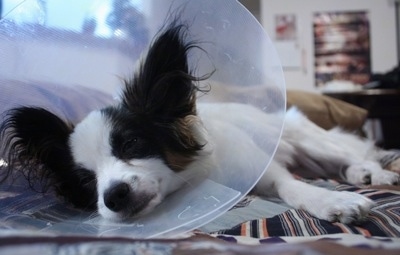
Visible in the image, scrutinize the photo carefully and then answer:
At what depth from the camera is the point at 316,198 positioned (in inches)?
47.9

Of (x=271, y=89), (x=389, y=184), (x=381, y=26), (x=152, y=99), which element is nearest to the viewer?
(x=271, y=89)

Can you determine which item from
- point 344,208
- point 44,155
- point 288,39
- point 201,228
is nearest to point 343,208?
point 344,208

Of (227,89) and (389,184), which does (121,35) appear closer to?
(227,89)

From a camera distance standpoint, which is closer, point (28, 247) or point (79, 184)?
point (28, 247)

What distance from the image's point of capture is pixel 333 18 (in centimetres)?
456

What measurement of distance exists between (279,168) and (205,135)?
1.11ft

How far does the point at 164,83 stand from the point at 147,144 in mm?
202

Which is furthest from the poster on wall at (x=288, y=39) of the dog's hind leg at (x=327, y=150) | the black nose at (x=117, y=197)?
the black nose at (x=117, y=197)

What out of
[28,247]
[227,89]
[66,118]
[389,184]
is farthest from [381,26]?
[28,247]

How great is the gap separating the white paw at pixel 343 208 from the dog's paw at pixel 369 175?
526 mm

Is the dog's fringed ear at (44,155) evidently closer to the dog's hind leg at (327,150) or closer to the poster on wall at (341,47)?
the dog's hind leg at (327,150)

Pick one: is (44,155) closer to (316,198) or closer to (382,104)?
(316,198)

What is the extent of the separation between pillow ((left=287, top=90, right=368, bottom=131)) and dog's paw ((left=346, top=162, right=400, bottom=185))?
31.9 inches

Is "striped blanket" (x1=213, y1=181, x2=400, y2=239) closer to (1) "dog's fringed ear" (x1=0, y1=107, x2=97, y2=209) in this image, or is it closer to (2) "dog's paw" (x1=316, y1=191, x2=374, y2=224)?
(2) "dog's paw" (x1=316, y1=191, x2=374, y2=224)
